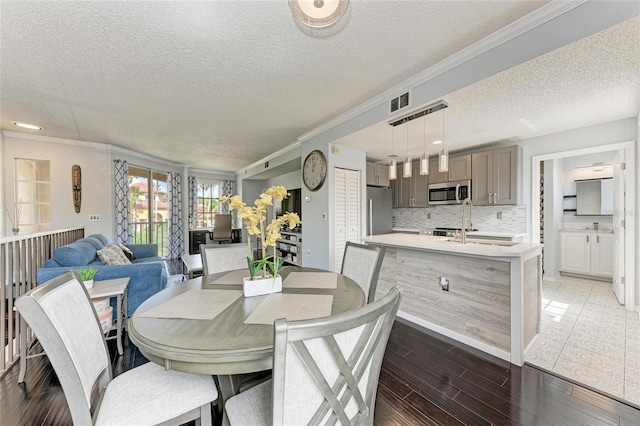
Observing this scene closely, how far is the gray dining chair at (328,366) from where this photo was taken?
2.02ft

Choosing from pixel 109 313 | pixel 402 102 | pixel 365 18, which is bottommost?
pixel 109 313

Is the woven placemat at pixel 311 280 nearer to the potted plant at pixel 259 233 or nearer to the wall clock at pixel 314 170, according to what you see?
the potted plant at pixel 259 233

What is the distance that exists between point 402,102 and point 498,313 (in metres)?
2.14

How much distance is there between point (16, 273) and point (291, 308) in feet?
8.60

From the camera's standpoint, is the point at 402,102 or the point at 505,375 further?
the point at 402,102

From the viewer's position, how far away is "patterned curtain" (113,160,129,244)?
16.0 feet

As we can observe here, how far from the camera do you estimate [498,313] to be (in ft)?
6.73

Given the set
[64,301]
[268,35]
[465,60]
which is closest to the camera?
[64,301]

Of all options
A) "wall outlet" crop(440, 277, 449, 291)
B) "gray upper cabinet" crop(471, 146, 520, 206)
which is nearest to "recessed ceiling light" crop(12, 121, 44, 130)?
"wall outlet" crop(440, 277, 449, 291)

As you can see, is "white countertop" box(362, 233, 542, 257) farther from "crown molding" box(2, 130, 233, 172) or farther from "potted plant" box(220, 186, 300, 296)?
"crown molding" box(2, 130, 233, 172)

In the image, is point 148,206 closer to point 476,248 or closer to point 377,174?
point 377,174

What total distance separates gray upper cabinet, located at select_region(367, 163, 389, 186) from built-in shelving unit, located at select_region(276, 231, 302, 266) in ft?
5.81

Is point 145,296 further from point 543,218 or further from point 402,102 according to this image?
point 543,218

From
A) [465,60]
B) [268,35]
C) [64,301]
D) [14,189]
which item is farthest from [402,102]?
[14,189]
